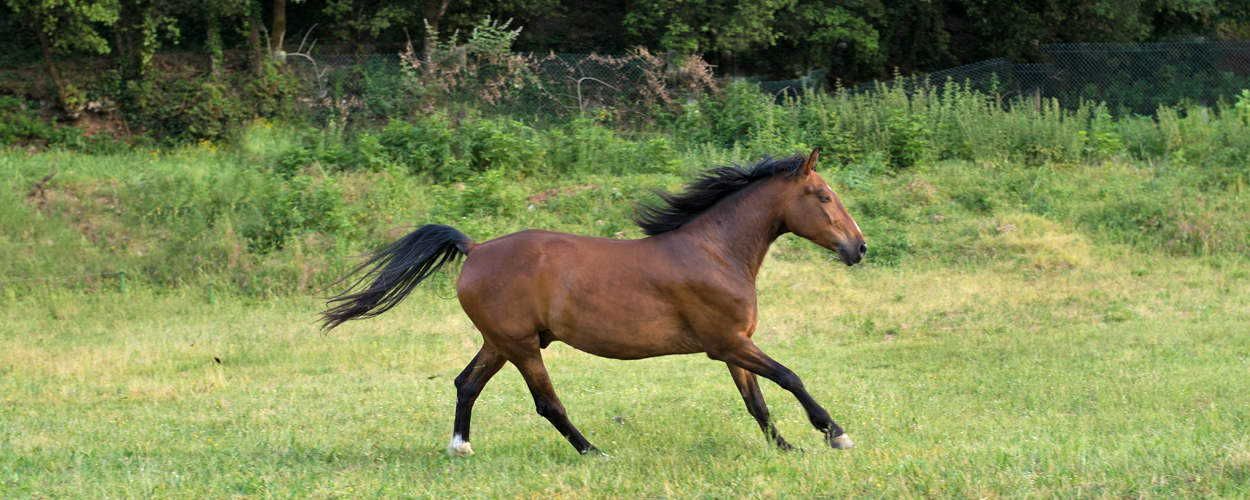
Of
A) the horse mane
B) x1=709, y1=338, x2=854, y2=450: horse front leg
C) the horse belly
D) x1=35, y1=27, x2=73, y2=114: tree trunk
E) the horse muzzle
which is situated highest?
the horse mane

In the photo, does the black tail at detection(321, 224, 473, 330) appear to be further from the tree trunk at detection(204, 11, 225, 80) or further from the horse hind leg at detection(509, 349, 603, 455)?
the tree trunk at detection(204, 11, 225, 80)

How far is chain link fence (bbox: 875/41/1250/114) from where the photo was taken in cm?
2128

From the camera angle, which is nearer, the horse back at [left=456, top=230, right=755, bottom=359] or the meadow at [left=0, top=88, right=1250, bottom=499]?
the meadow at [left=0, top=88, right=1250, bottom=499]

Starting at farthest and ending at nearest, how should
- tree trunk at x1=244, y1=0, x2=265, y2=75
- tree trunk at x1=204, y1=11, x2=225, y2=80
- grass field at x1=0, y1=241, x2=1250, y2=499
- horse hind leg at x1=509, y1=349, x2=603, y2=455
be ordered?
tree trunk at x1=244, y1=0, x2=265, y2=75 → tree trunk at x1=204, y1=11, x2=225, y2=80 → horse hind leg at x1=509, y1=349, x2=603, y2=455 → grass field at x1=0, y1=241, x2=1250, y2=499

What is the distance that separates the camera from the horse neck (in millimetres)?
7105

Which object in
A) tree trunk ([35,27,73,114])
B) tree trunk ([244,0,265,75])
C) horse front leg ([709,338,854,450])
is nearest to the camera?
horse front leg ([709,338,854,450])

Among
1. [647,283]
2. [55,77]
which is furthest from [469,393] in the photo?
[55,77]

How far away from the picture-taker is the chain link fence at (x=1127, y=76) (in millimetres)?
21281

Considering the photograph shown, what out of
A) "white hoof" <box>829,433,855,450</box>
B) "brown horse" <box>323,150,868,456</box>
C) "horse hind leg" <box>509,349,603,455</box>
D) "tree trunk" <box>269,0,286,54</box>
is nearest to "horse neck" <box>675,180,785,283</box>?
"brown horse" <box>323,150,868,456</box>

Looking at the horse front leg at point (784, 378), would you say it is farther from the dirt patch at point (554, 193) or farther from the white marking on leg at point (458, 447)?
the dirt patch at point (554, 193)

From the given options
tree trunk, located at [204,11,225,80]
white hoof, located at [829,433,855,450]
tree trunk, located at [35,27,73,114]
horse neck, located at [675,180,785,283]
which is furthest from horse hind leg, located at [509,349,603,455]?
tree trunk, located at [35,27,73,114]

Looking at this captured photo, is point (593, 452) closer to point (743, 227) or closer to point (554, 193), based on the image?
point (743, 227)

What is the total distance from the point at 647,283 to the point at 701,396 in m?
2.61

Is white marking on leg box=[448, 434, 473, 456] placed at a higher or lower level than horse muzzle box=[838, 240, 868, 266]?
lower
